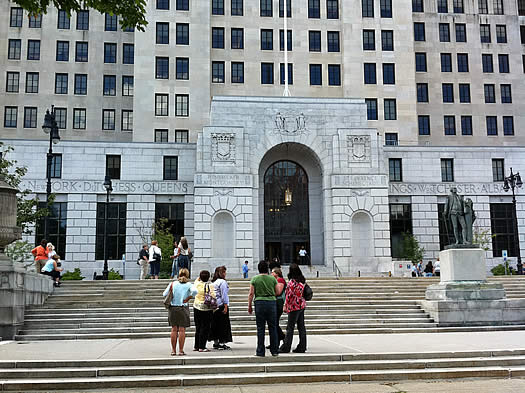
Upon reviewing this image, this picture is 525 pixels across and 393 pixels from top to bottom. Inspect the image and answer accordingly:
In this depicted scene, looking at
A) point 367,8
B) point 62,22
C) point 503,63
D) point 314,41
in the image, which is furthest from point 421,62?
point 62,22

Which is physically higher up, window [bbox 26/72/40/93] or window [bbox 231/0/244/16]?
window [bbox 231/0/244/16]

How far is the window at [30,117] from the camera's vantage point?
180 feet

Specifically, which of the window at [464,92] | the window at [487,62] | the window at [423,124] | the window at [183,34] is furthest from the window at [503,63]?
the window at [183,34]

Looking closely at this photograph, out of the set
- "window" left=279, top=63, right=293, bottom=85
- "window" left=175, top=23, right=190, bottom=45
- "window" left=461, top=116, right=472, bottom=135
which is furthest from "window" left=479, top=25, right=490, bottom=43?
"window" left=175, top=23, right=190, bottom=45

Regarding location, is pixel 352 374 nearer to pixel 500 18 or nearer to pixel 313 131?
pixel 313 131

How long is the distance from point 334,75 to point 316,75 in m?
1.73

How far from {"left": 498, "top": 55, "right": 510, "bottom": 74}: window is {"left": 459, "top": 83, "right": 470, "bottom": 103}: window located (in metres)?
4.63

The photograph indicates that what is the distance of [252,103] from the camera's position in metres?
38.7

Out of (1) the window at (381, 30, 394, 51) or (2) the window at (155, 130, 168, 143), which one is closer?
(2) the window at (155, 130, 168, 143)

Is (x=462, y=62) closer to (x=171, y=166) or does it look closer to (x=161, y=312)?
(x=171, y=166)

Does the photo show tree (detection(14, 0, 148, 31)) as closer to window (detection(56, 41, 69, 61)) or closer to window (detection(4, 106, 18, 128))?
window (detection(4, 106, 18, 128))

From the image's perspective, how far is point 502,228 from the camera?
4375 centimetres

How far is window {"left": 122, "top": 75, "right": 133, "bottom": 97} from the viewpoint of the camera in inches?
2270

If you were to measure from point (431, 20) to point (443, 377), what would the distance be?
56049 mm
